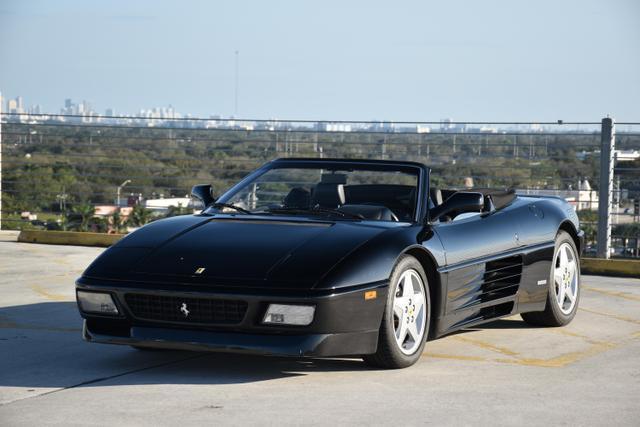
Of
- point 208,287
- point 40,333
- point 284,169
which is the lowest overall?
point 40,333

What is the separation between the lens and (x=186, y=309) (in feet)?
20.2

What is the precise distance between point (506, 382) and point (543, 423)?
1063mm

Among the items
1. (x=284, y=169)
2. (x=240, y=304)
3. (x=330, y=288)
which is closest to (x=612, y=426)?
(x=330, y=288)

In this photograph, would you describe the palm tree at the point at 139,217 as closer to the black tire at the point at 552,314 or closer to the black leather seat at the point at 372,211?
the black tire at the point at 552,314

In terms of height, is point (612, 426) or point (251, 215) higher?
point (251, 215)

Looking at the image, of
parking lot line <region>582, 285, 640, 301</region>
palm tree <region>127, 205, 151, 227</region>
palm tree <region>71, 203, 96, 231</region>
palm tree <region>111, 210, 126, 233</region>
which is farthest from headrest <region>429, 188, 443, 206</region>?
palm tree <region>127, 205, 151, 227</region>

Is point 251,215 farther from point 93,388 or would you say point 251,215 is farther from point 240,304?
point 93,388

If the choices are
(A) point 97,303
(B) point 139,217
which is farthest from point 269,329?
(B) point 139,217

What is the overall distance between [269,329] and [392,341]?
0.78 meters

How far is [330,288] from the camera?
6.02 metres

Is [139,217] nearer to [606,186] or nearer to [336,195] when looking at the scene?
[606,186]

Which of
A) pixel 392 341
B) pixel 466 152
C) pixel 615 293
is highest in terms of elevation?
pixel 466 152

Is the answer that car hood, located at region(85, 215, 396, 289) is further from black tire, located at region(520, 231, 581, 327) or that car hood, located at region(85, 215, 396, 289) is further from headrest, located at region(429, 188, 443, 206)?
black tire, located at region(520, 231, 581, 327)

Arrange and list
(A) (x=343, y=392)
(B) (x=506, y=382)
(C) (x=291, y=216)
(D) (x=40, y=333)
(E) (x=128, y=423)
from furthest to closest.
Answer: (D) (x=40, y=333), (C) (x=291, y=216), (B) (x=506, y=382), (A) (x=343, y=392), (E) (x=128, y=423)
